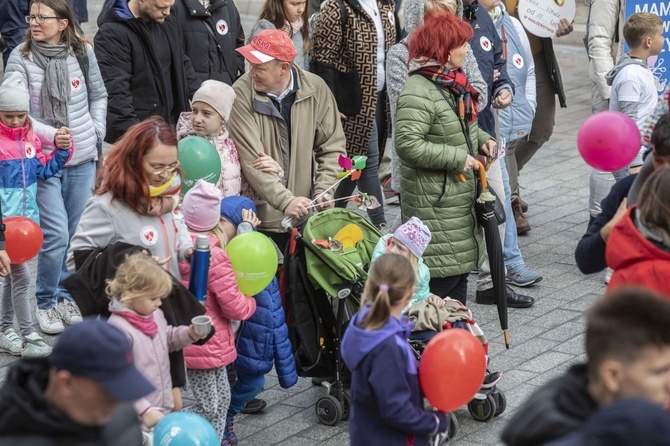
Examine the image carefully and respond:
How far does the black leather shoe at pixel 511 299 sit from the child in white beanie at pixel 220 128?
206 cm

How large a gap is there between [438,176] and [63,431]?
12.6ft

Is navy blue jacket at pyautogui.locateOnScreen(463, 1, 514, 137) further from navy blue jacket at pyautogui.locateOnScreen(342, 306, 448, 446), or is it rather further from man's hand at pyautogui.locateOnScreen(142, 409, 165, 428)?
man's hand at pyautogui.locateOnScreen(142, 409, 165, 428)

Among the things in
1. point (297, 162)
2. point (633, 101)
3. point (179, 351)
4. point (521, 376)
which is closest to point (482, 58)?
point (633, 101)

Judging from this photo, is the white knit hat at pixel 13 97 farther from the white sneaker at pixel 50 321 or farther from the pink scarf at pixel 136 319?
the pink scarf at pixel 136 319

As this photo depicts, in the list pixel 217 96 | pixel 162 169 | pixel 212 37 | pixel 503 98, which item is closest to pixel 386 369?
pixel 162 169

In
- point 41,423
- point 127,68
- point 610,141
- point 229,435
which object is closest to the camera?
point 41,423

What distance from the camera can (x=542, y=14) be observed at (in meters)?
8.91

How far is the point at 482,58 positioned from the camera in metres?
7.64

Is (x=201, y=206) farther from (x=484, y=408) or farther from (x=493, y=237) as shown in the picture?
(x=493, y=237)

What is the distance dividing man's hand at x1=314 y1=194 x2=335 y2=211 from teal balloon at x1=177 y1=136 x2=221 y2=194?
0.81 metres

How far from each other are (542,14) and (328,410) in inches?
168

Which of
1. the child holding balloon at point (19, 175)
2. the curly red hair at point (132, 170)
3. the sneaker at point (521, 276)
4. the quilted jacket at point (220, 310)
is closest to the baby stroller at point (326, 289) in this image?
the quilted jacket at point (220, 310)

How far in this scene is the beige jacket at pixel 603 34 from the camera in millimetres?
8820

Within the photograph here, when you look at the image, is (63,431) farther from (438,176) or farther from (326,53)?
(326,53)
